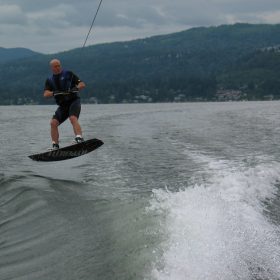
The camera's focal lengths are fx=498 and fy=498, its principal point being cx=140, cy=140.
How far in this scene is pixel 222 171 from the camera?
13773 mm

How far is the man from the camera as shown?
13.2 m

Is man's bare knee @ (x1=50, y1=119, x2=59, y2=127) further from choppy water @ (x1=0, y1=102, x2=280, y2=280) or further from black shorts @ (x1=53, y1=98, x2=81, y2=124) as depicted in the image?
choppy water @ (x1=0, y1=102, x2=280, y2=280)

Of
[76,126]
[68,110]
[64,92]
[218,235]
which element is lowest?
[218,235]

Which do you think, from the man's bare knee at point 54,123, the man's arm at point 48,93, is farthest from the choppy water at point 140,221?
the man's arm at point 48,93

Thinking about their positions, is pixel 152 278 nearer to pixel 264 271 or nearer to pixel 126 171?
pixel 264 271

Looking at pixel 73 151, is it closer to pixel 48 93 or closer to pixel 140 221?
pixel 48 93

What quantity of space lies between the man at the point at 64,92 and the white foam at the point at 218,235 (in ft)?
13.5

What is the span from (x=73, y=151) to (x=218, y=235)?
22.9 ft

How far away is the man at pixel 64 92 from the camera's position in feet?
43.4

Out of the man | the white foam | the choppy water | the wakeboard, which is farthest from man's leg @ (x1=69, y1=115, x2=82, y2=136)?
the white foam

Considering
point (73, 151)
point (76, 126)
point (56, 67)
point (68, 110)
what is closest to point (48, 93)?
point (56, 67)

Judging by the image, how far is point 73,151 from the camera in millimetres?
12953

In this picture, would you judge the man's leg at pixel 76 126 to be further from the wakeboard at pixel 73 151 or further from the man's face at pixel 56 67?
the man's face at pixel 56 67

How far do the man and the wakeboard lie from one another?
0.87 feet
